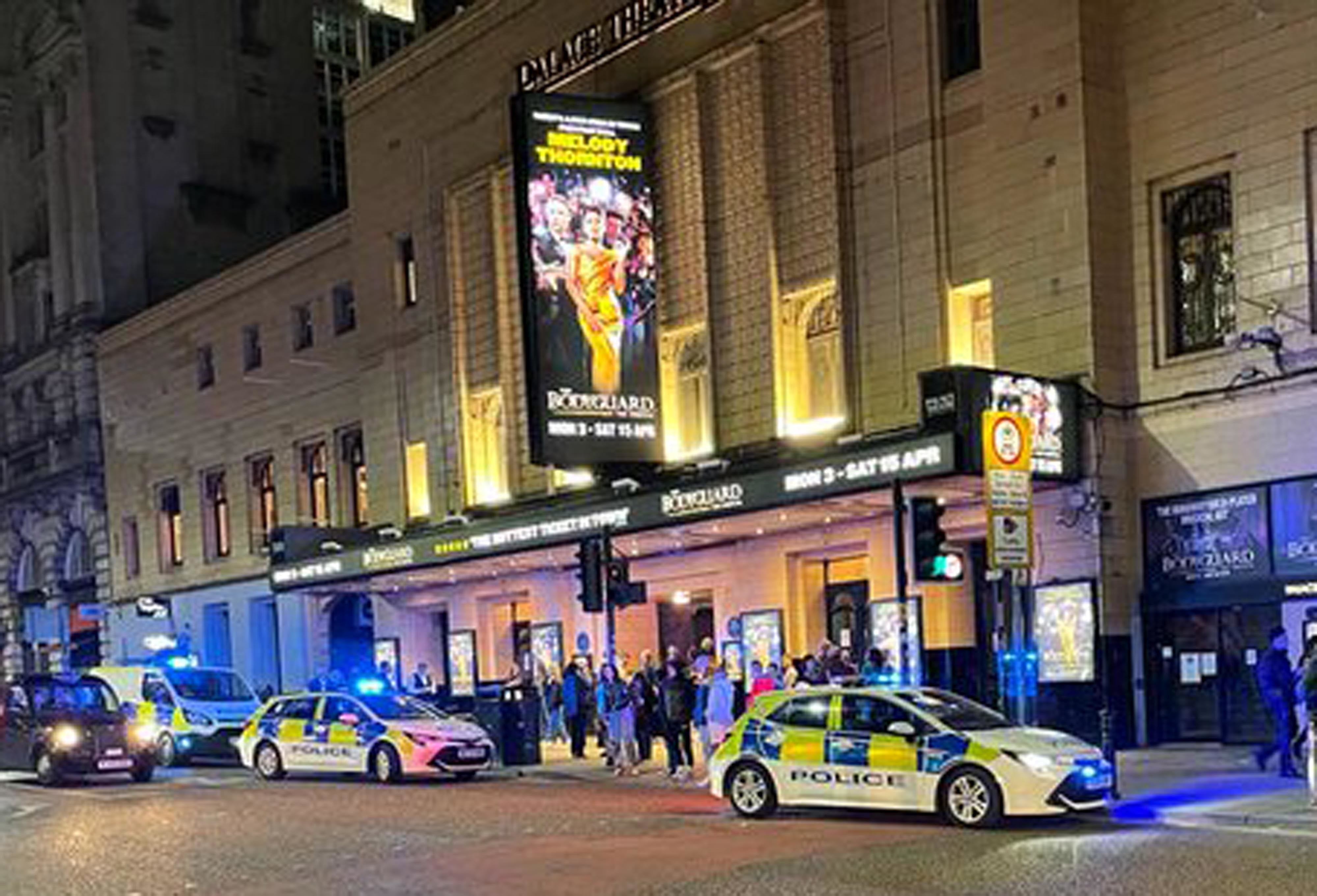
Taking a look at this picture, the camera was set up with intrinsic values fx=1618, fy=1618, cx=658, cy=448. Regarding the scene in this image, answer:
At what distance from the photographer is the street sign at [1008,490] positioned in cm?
1748

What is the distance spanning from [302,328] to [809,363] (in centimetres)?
1819

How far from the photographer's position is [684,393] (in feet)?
96.0

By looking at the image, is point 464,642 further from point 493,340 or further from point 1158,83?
point 1158,83

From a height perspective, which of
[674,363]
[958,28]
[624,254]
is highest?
[958,28]

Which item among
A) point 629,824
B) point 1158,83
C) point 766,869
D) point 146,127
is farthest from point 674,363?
point 146,127

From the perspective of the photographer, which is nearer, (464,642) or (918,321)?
(918,321)

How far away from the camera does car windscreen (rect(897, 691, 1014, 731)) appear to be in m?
15.5

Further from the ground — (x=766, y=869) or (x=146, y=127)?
(x=146, y=127)

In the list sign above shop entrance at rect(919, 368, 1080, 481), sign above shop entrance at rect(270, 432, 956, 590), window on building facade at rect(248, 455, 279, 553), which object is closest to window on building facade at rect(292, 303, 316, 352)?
window on building facade at rect(248, 455, 279, 553)

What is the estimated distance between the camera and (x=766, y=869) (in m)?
12.9

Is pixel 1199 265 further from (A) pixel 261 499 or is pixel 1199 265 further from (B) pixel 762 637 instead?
Answer: (A) pixel 261 499

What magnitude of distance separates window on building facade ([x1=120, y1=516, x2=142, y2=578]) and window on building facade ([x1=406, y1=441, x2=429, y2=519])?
15.7 meters

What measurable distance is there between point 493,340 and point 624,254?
6260mm

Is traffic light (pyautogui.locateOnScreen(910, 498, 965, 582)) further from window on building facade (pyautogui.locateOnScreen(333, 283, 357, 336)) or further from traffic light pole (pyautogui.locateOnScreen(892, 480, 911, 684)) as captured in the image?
window on building facade (pyautogui.locateOnScreen(333, 283, 357, 336))
